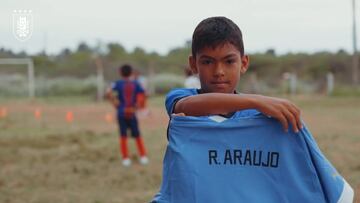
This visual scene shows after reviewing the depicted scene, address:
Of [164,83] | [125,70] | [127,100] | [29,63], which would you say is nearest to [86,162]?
[127,100]

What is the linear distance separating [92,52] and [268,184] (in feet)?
158

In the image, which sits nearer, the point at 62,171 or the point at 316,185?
the point at 316,185

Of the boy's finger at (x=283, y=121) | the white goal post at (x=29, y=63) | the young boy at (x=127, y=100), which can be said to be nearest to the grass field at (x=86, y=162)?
the young boy at (x=127, y=100)

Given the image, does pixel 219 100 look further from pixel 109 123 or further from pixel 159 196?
pixel 109 123

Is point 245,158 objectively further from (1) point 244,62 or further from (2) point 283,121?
(1) point 244,62

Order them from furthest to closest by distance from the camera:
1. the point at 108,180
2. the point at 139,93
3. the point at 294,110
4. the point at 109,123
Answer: the point at 109,123
the point at 139,93
the point at 108,180
the point at 294,110

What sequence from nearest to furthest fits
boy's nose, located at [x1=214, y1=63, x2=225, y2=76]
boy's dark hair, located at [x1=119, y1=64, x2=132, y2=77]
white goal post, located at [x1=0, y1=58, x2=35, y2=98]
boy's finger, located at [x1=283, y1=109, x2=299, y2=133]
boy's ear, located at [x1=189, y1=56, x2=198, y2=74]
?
boy's finger, located at [x1=283, y1=109, x2=299, y2=133]
boy's nose, located at [x1=214, y1=63, x2=225, y2=76]
boy's ear, located at [x1=189, y1=56, x2=198, y2=74]
boy's dark hair, located at [x1=119, y1=64, x2=132, y2=77]
white goal post, located at [x1=0, y1=58, x2=35, y2=98]

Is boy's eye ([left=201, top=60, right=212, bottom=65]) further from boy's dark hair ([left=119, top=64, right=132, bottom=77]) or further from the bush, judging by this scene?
the bush

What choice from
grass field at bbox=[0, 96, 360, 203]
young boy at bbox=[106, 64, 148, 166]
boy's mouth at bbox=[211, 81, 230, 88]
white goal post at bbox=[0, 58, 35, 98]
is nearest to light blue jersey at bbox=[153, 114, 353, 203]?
boy's mouth at bbox=[211, 81, 230, 88]

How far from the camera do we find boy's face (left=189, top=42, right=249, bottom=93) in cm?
Answer: 207

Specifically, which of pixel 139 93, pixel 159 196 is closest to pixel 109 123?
pixel 139 93

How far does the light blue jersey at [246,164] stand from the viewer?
194cm

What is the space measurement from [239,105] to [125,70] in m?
8.66

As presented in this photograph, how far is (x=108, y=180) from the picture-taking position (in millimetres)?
8648
